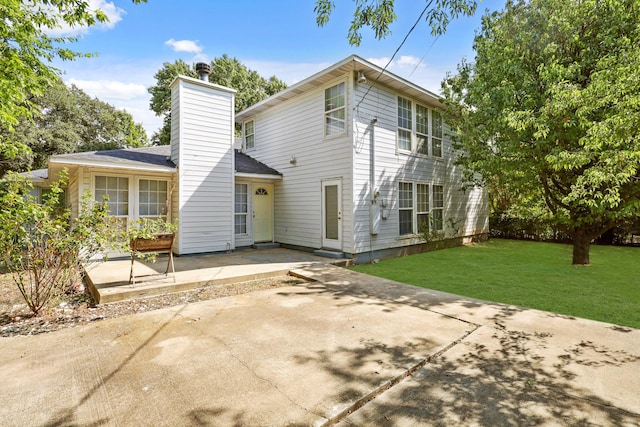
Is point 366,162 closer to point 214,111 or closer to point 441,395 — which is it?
point 214,111

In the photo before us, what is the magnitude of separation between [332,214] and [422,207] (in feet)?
11.9

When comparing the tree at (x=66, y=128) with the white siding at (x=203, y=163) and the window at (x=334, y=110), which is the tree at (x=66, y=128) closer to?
the white siding at (x=203, y=163)

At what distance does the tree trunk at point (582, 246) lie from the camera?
7.77 meters

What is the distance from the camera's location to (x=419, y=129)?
10.0 metres

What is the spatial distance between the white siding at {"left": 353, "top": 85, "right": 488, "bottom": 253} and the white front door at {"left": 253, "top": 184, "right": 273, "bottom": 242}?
12.5 ft

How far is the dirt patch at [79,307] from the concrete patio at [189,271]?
127 mm

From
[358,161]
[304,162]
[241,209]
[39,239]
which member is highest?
[304,162]

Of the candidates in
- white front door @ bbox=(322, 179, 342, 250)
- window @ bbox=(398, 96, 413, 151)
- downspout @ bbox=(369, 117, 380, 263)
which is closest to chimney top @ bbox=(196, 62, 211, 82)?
white front door @ bbox=(322, 179, 342, 250)

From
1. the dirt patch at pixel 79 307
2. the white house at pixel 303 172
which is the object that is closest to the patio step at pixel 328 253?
the white house at pixel 303 172

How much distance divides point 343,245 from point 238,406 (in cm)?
614

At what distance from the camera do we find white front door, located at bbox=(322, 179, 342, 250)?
324 inches

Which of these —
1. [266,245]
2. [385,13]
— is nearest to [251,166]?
[266,245]

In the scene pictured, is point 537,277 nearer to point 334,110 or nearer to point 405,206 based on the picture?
point 405,206

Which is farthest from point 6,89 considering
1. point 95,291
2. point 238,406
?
point 238,406
